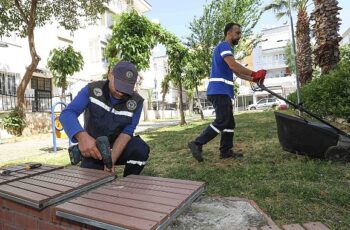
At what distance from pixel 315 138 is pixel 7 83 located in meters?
16.8

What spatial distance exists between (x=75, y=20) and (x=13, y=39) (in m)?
3.68

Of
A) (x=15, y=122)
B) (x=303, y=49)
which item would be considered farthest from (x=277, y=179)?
(x=303, y=49)

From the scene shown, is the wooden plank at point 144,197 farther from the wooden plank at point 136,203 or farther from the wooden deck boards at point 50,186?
the wooden deck boards at point 50,186

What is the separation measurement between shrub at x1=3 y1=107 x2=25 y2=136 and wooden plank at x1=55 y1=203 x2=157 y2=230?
1457 cm

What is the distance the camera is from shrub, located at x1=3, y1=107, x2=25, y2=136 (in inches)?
582

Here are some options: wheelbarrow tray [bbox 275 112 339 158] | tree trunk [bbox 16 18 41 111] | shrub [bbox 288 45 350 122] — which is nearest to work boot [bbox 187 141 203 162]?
wheelbarrow tray [bbox 275 112 339 158]

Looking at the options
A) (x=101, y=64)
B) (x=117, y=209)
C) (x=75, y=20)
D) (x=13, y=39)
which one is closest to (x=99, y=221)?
(x=117, y=209)

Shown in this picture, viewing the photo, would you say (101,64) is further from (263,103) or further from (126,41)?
(263,103)

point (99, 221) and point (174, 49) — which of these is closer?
point (99, 221)

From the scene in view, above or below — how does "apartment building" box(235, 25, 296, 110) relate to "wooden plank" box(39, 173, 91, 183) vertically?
above

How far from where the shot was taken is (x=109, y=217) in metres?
1.58

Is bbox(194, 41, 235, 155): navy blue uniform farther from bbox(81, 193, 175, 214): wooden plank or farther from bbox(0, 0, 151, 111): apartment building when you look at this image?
bbox(0, 0, 151, 111): apartment building

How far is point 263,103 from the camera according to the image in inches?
1735

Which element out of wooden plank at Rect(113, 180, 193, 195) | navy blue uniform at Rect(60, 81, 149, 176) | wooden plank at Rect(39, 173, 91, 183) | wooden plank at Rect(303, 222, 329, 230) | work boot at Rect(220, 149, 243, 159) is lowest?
wooden plank at Rect(303, 222, 329, 230)
